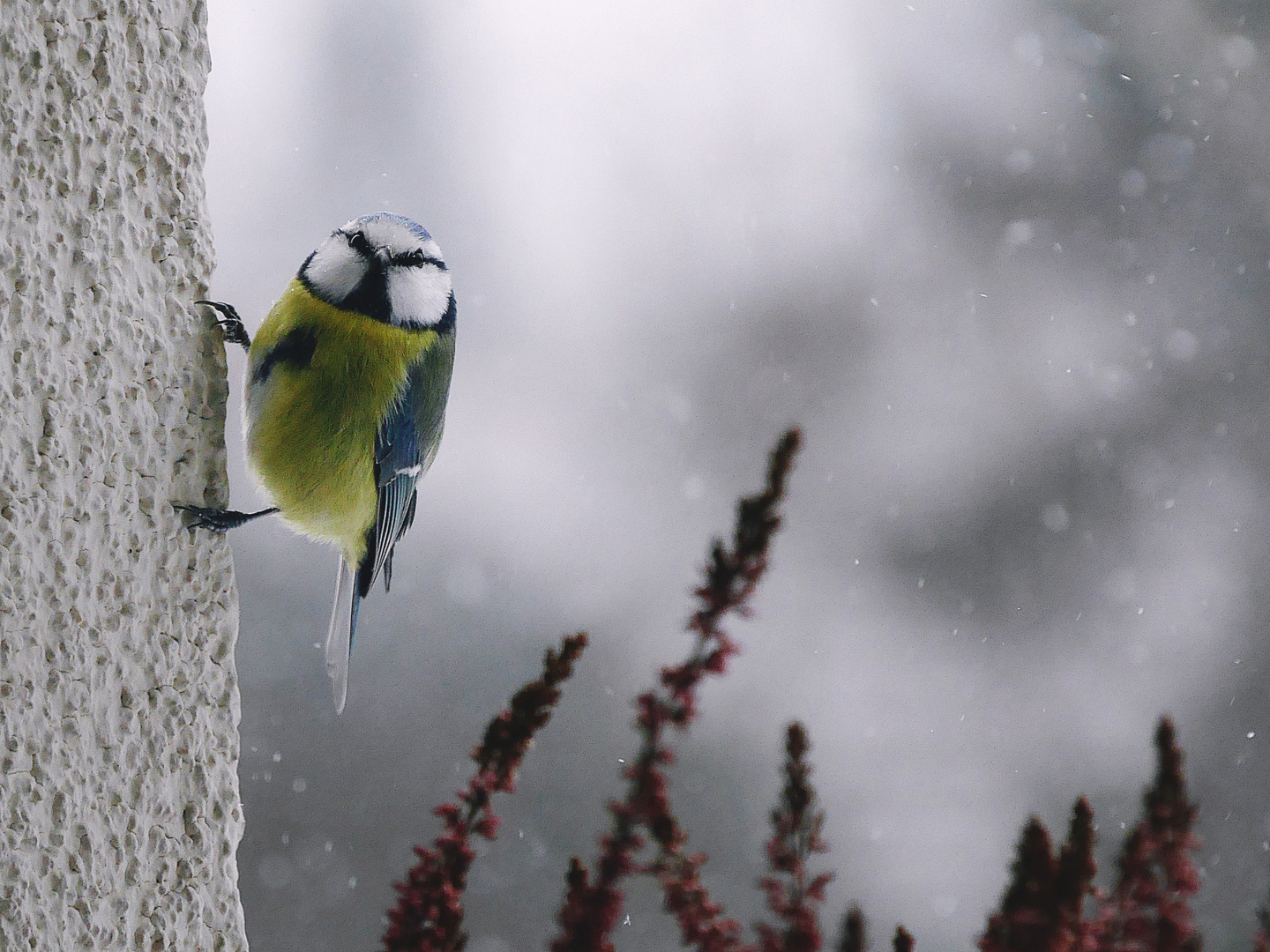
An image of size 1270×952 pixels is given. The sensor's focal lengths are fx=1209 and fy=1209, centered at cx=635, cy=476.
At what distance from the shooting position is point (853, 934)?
59 centimetres

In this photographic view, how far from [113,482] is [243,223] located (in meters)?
1.68

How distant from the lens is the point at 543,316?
263 cm

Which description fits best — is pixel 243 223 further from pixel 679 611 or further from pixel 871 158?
pixel 871 158

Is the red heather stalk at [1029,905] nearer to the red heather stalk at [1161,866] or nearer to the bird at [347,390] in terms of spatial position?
the red heather stalk at [1161,866]

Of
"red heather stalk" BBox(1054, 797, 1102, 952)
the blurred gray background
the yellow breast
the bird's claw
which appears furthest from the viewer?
the blurred gray background

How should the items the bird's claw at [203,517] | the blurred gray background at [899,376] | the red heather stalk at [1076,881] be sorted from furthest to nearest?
the blurred gray background at [899,376] → the bird's claw at [203,517] → the red heather stalk at [1076,881]

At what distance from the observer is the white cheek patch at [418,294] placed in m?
0.81

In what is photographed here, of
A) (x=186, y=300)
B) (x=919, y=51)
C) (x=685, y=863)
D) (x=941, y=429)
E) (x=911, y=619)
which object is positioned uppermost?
(x=919, y=51)

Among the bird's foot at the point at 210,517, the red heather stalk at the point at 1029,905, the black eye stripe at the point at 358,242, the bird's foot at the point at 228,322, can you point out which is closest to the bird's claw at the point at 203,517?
the bird's foot at the point at 210,517

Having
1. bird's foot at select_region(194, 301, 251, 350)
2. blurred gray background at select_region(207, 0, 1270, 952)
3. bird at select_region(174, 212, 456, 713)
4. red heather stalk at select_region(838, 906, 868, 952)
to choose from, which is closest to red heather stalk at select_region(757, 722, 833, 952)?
red heather stalk at select_region(838, 906, 868, 952)

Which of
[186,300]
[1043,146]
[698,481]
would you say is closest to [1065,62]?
[1043,146]

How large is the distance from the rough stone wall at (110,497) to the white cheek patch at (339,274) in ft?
0.36

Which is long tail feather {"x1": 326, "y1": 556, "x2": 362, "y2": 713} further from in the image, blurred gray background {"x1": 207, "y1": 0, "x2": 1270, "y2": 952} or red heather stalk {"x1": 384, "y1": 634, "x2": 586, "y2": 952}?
blurred gray background {"x1": 207, "y1": 0, "x2": 1270, "y2": 952}

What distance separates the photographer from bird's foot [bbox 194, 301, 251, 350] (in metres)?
0.68
